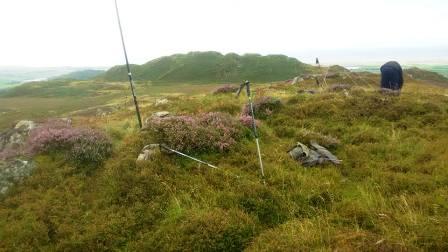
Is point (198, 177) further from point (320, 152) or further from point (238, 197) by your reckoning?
point (320, 152)

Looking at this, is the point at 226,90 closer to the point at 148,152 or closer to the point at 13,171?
the point at 148,152

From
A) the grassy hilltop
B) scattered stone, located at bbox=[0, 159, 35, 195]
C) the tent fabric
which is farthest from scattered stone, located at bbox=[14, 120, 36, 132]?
the tent fabric

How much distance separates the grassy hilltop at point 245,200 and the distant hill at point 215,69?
114 metres

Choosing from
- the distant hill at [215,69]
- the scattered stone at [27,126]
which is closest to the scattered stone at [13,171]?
the scattered stone at [27,126]

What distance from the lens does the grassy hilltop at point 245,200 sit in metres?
8.73

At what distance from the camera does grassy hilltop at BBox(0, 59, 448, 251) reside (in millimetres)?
8734

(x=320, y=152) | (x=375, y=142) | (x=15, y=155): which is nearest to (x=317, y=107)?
(x=375, y=142)

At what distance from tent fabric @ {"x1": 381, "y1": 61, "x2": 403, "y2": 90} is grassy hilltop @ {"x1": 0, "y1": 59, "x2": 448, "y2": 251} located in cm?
1173

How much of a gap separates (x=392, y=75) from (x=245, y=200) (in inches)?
806

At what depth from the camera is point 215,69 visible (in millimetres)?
146125

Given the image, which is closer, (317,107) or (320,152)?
(320,152)

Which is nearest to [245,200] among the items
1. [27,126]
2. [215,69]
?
[27,126]

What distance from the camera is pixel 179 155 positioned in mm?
12883

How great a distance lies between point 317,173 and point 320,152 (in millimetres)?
1788
